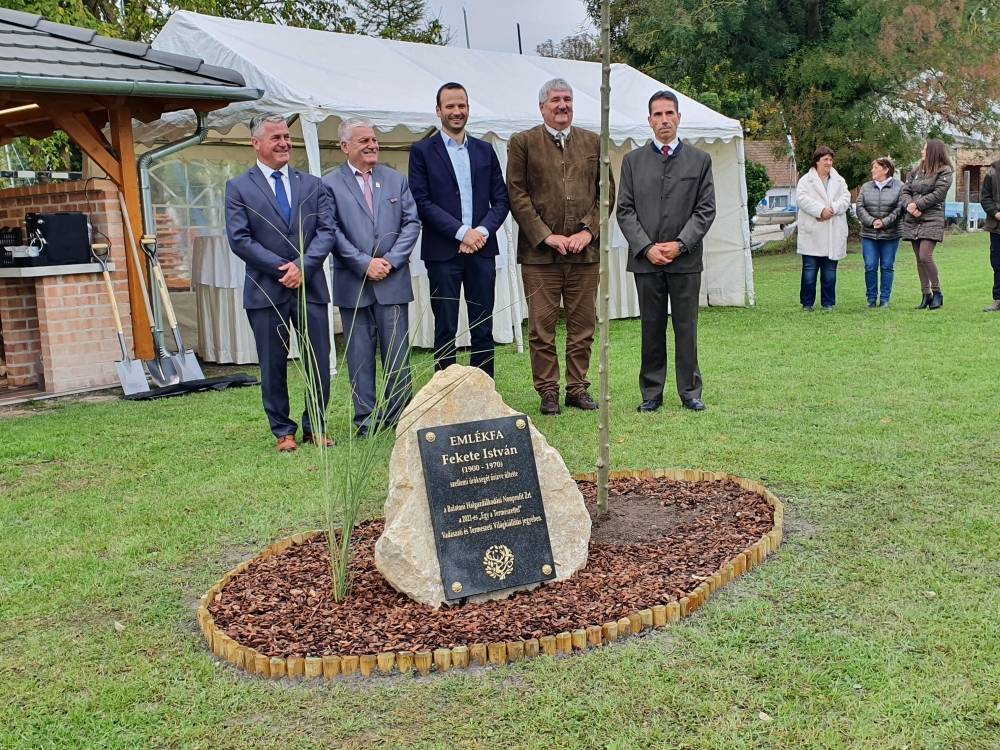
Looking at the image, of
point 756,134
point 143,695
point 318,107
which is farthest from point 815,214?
point 756,134

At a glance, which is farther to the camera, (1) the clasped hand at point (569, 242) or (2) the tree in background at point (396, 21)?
(2) the tree in background at point (396, 21)

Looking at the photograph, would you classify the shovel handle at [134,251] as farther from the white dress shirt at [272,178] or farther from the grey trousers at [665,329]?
the grey trousers at [665,329]

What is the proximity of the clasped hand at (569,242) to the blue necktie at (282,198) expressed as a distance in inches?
70.7

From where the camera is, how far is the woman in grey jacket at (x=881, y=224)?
41.1 feet

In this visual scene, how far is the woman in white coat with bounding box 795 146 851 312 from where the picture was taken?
12.5m

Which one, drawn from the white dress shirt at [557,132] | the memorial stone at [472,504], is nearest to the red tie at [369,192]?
the white dress shirt at [557,132]

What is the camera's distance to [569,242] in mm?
7312

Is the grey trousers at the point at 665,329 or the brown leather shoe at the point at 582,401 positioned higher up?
the grey trousers at the point at 665,329

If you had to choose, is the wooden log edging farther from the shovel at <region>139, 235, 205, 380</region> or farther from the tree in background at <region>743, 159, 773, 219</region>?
the tree in background at <region>743, 159, 773, 219</region>

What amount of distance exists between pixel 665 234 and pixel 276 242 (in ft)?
8.55

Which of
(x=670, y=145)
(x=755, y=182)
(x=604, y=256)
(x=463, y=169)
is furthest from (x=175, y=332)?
(x=755, y=182)

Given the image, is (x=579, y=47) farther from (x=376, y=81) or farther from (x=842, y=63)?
(x=376, y=81)

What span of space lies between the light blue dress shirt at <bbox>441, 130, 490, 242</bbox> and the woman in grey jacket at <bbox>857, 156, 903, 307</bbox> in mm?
7069

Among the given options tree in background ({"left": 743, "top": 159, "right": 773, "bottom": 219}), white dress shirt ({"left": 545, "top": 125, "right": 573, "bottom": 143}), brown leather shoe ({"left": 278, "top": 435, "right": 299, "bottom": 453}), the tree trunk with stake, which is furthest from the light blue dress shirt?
tree in background ({"left": 743, "top": 159, "right": 773, "bottom": 219})
